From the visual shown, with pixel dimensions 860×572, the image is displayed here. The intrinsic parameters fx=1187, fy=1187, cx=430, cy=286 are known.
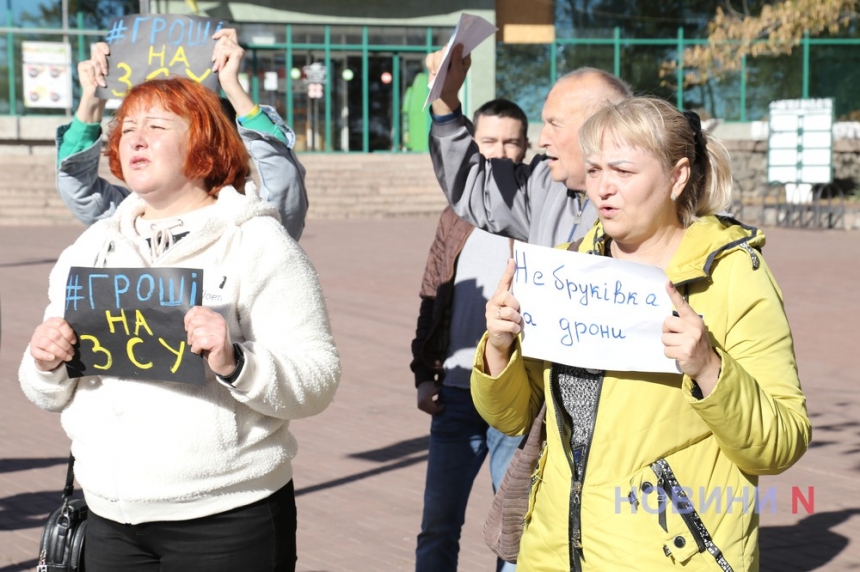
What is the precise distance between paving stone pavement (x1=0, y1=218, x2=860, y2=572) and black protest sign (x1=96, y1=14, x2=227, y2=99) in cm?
234

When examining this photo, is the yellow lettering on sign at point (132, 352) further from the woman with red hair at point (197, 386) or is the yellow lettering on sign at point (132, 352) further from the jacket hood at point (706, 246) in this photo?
the jacket hood at point (706, 246)

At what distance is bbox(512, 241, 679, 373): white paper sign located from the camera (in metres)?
2.44

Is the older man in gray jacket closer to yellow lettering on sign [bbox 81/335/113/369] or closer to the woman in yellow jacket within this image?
the woman in yellow jacket

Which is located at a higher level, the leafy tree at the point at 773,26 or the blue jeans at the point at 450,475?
the leafy tree at the point at 773,26

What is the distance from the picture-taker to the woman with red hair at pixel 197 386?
2801 millimetres

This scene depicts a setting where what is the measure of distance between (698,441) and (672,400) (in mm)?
104

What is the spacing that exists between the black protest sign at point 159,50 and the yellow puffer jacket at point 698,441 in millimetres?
1964

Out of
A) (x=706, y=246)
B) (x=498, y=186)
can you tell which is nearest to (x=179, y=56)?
(x=498, y=186)

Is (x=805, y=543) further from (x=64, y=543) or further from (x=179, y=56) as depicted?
(x=64, y=543)

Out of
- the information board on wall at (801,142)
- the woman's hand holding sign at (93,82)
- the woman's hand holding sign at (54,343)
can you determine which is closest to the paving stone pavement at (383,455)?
the woman's hand holding sign at (93,82)

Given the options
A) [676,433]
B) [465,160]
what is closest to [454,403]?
[465,160]

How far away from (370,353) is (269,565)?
7470mm

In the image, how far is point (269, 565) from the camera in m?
2.91

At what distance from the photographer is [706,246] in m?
2.52
